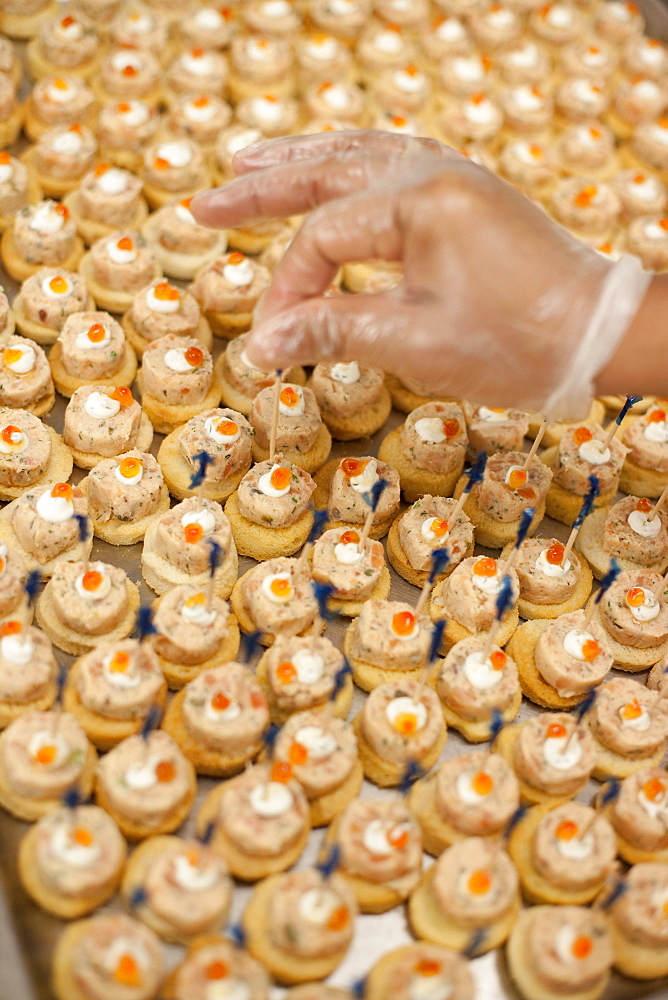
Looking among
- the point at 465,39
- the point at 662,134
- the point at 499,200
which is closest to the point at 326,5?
the point at 465,39

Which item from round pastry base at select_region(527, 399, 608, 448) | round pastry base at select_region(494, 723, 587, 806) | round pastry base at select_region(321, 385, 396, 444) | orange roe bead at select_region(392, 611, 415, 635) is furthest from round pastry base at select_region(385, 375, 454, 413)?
round pastry base at select_region(494, 723, 587, 806)

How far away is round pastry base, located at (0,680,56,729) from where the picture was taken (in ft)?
9.35

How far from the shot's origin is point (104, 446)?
349 cm

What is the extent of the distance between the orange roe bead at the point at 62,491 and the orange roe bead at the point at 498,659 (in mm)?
1450

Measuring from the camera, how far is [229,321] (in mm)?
3988

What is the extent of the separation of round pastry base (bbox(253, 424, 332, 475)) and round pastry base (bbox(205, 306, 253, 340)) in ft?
1.93

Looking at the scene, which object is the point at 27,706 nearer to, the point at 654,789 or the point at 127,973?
the point at 127,973

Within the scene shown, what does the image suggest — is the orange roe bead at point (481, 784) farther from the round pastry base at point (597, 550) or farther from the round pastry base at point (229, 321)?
the round pastry base at point (229, 321)

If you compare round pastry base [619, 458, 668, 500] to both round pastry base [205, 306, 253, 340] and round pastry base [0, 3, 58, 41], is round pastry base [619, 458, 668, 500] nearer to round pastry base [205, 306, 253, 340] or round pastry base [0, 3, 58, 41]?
round pastry base [205, 306, 253, 340]

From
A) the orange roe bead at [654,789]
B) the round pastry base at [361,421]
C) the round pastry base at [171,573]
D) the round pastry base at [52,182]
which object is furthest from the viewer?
the round pastry base at [52,182]

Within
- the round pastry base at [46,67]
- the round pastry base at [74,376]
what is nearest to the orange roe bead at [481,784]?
the round pastry base at [74,376]

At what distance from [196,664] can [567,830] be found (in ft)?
3.95

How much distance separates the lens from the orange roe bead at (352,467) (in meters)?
3.48

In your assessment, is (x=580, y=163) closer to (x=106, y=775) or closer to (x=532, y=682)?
(x=532, y=682)
